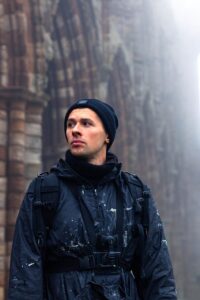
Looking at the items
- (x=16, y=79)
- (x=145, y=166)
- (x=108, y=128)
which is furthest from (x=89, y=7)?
(x=108, y=128)

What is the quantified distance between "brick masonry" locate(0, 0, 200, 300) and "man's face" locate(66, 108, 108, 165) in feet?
20.9

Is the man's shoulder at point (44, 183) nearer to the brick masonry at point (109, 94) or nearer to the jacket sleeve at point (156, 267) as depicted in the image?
the jacket sleeve at point (156, 267)

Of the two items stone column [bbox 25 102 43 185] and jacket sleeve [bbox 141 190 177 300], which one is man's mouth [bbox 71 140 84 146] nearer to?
jacket sleeve [bbox 141 190 177 300]

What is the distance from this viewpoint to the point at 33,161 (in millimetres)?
9570

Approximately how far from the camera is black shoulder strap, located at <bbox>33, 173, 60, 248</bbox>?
2.48 metres

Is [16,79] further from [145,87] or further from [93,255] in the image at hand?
[145,87]

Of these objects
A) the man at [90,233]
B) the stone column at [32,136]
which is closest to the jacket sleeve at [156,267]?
the man at [90,233]

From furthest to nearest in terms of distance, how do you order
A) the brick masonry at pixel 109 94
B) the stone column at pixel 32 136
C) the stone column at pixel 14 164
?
1. the stone column at pixel 32 136
2. the brick masonry at pixel 109 94
3. the stone column at pixel 14 164

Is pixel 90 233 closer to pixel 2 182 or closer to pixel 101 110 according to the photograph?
pixel 101 110

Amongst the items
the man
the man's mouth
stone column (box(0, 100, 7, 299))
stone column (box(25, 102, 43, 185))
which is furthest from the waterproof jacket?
stone column (box(25, 102, 43, 185))

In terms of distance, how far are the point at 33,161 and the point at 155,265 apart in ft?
23.1

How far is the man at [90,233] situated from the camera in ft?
8.11

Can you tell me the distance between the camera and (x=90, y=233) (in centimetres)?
253

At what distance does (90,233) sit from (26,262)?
281 millimetres
